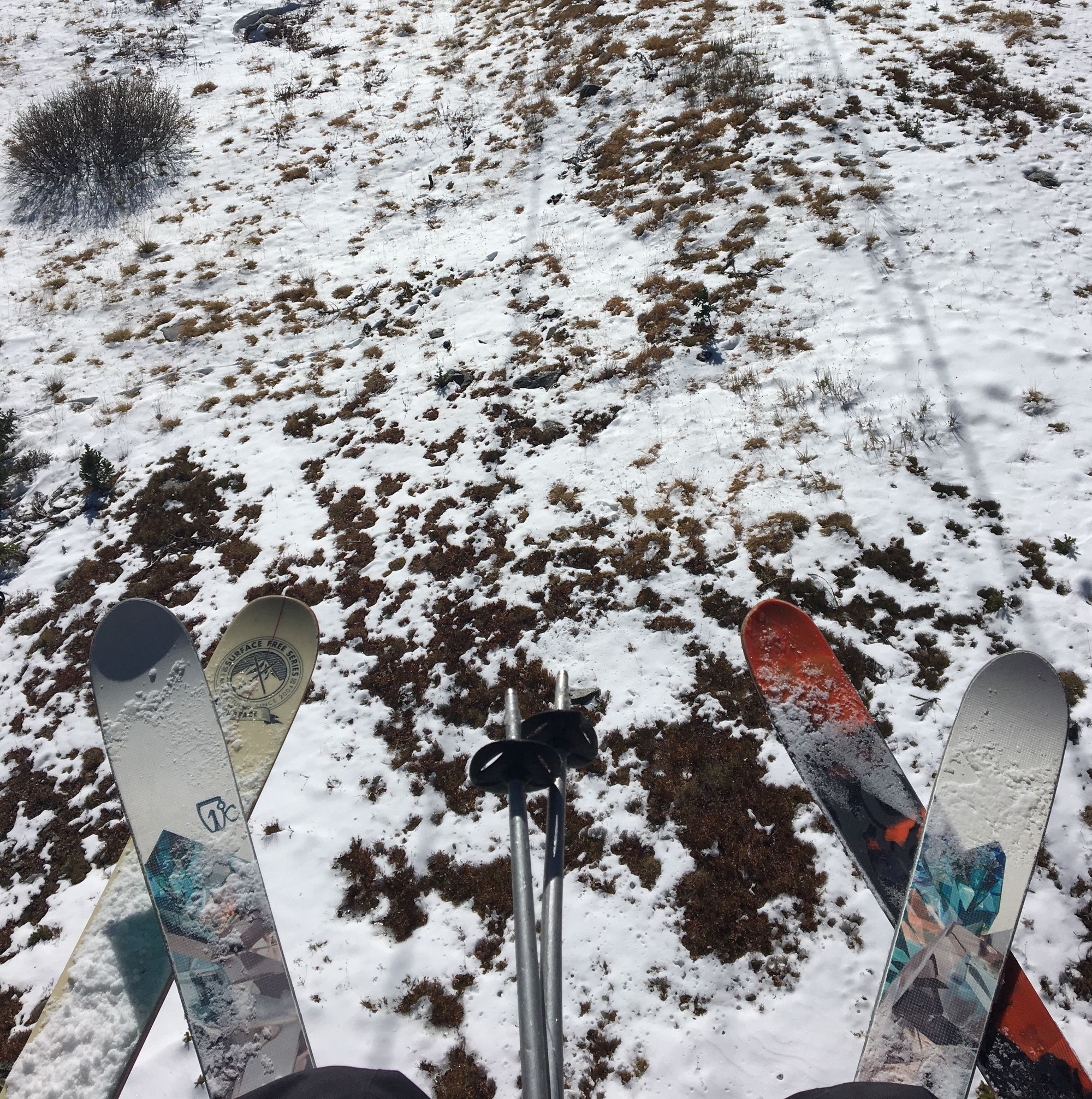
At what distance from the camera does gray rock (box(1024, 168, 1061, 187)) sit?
8227mm

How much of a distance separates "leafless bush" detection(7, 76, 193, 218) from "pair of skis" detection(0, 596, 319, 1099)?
1500 cm

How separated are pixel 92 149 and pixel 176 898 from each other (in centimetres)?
1889

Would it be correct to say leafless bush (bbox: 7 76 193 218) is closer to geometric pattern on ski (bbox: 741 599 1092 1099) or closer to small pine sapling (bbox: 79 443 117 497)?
small pine sapling (bbox: 79 443 117 497)

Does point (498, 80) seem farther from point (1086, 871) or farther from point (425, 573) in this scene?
point (1086, 871)

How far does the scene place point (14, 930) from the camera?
5023mm

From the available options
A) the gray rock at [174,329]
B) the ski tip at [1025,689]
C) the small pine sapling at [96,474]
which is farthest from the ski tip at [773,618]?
the gray rock at [174,329]

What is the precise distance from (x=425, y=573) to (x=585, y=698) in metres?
2.55

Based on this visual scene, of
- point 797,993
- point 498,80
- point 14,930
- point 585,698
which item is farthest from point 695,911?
point 498,80

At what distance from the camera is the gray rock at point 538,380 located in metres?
8.47

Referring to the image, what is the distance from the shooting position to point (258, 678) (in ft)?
19.1

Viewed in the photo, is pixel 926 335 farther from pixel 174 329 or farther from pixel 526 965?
pixel 174 329

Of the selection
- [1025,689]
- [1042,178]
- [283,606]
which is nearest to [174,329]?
[283,606]

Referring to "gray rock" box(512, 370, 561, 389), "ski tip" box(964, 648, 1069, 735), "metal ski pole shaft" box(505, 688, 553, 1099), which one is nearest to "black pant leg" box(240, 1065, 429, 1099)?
"metal ski pole shaft" box(505, 688, 553, 1099)

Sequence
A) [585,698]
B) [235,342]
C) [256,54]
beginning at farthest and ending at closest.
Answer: [256,54]
[235,342]
[585,698]
